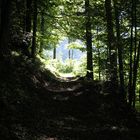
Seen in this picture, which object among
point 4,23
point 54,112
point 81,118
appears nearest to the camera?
point 81,118

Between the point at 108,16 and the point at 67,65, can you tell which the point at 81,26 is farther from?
the point at 67,65

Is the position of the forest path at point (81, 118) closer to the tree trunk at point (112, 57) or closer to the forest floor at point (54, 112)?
the forest floor at point (54, 112)

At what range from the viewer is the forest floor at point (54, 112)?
10.9 metres

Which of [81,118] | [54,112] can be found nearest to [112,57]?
[81,118]

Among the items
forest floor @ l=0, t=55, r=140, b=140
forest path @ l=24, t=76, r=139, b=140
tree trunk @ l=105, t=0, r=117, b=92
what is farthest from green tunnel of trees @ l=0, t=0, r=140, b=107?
forest path @ l=24, t=76, r=139, b=140

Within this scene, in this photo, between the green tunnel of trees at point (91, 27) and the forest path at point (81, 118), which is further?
the green tunnel of trees at point (91, 27)

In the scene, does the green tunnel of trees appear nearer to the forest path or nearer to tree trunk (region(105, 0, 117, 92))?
tree trunk (region(105, 0, 117, 92))

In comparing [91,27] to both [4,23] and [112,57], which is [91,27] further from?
[4,23]

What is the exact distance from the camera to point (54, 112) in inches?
547

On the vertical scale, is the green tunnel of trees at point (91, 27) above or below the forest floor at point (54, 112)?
above

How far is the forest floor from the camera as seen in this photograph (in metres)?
10.9

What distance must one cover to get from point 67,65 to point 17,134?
6021cm

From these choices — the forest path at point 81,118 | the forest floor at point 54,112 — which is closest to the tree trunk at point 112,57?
the forest floor at point 54,112

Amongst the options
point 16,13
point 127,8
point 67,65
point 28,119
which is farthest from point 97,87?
point 67,65
